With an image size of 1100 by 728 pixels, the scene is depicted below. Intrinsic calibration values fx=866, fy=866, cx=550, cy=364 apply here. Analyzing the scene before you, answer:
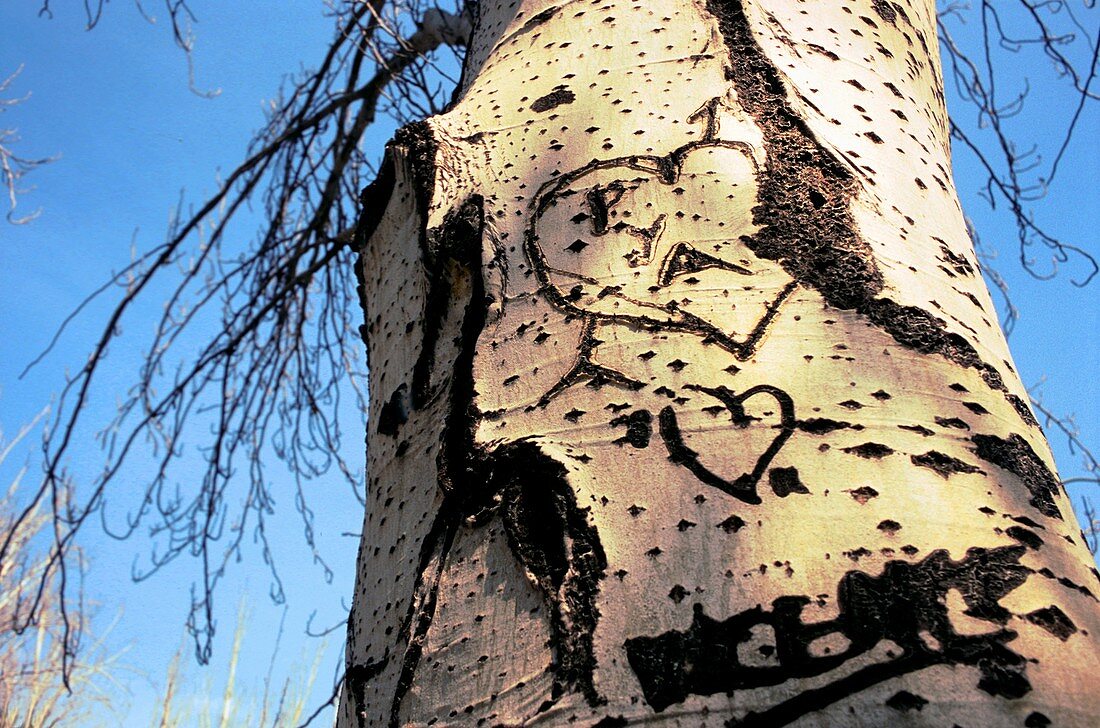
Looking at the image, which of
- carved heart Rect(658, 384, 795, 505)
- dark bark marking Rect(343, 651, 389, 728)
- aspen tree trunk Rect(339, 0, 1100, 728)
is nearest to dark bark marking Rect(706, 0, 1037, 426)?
aspen tree trunk Rect(339, 0, 1100, 728)

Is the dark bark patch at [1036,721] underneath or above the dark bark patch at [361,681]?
underneath

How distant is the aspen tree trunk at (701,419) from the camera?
1.59 feet

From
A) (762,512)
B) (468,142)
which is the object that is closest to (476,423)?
(762,512)

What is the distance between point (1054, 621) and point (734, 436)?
0.21 meters

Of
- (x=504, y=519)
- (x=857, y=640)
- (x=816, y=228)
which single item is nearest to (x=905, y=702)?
(x=857, y=640)

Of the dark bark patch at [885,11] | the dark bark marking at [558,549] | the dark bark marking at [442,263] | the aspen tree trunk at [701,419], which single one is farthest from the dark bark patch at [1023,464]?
the dark bark patch at [885,11]

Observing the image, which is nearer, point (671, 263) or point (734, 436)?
point (734, 436)

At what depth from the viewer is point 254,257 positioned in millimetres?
2574

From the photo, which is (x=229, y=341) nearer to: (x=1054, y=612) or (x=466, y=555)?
(x=466, y=555)

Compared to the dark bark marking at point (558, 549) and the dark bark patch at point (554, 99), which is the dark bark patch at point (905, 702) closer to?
the dark bark marking at point (558, 549)

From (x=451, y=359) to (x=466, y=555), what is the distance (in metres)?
0.19

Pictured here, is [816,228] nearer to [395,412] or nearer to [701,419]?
[701,419]

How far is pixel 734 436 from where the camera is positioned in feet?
1.87

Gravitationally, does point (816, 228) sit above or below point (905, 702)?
above
